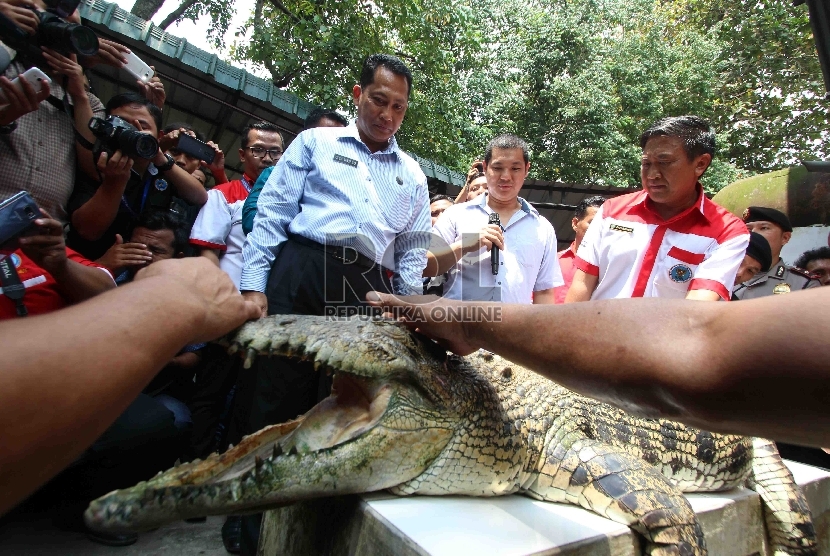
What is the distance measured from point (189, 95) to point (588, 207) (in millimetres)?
4903

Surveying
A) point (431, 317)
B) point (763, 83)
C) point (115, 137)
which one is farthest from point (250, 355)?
point (763, 83)

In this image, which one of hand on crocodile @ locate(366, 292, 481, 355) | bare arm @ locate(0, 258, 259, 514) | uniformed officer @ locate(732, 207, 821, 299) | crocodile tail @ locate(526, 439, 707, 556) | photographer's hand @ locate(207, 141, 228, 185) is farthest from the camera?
uniformed officer @ locate(732, 207, 821, 299)

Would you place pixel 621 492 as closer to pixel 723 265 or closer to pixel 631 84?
pixel 723 265

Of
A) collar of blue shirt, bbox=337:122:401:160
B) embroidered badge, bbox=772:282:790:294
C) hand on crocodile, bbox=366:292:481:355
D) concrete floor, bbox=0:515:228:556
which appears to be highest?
embroidered badge, bbox=772:282:790:294

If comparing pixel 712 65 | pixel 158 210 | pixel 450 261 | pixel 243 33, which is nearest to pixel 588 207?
pixel 450 261

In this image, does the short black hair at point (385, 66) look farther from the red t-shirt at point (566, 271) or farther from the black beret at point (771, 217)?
the black beret at point (771, 217)

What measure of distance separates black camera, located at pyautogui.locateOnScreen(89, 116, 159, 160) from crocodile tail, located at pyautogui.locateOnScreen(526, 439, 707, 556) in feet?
8.08

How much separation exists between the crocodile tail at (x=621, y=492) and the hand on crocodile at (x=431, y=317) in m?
0.56

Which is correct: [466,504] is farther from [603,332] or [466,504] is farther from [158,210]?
[158,210]

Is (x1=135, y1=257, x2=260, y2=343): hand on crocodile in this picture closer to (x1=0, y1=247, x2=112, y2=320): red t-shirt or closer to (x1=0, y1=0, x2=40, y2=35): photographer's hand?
(x1=0, y1=247, x2=112, y2=320): red t-shirt

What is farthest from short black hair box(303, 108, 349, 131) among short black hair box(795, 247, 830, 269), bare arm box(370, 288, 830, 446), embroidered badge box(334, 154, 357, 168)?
short black hair box(795, 247, 830, 269)

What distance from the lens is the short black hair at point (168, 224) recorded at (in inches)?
119

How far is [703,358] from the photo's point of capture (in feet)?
2.76

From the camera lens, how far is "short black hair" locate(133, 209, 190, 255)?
3.02m
